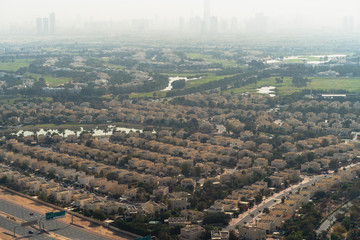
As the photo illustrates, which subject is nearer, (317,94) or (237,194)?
(237,194)

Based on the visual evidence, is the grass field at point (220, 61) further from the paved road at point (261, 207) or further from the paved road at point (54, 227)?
the paved road at point (54, 227)

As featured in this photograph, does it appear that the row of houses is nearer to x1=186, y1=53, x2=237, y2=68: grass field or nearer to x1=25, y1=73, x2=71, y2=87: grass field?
x1=25, y1=73, x2=71, y2=87: grass field

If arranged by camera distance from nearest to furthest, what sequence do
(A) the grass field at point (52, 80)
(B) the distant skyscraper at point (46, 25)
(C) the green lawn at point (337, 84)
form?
(C) the green lawn at point (337, 84) < (A) the grass field at point (52, 80) < (B) the distant skyscraper at point (46, 25)

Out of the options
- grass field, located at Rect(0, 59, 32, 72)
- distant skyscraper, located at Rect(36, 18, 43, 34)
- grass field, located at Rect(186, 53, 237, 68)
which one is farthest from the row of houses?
distant skyscraper, located at Rect(36, 18, 43, 34)

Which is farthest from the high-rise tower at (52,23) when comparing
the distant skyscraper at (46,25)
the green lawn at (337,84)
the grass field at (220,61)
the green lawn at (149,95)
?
the green lawn at (149,95)

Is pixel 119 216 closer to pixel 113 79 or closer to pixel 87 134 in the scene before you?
pixel 87 134

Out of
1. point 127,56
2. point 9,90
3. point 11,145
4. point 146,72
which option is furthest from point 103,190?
point 127,56
